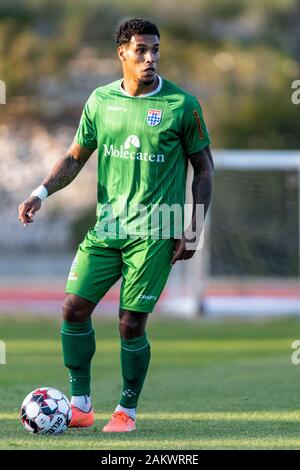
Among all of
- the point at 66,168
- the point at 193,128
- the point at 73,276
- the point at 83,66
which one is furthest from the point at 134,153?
the point at 83,66

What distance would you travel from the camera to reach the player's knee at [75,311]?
7.87 metres

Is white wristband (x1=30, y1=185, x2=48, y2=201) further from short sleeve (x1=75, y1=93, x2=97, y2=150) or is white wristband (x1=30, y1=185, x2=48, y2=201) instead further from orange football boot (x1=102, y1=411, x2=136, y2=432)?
orange football boot (x1=102, y1=411, x2=136, y2=432)

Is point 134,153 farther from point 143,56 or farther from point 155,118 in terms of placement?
point 143,56

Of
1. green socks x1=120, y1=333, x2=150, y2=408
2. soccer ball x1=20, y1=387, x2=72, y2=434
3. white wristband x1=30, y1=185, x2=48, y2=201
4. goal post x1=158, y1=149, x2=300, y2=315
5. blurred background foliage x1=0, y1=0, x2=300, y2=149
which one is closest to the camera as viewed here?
soccer ball x1=20, y1=387, x2=72, y2=434

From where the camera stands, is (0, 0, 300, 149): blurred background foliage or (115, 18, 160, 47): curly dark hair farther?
(0, 0, 300, 149): blurred background foliage

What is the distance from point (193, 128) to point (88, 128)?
72cm

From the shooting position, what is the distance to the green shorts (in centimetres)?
784

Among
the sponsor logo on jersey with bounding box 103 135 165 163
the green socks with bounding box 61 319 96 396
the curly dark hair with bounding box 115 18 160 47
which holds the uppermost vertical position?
the curly dark hair with bounding box 115 18 160 47

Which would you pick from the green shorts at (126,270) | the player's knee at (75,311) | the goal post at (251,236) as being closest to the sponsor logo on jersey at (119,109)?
the green shorts at (126,270)

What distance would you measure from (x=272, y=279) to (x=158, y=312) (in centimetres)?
274

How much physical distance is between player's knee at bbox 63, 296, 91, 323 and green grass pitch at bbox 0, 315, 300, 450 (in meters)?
0.71

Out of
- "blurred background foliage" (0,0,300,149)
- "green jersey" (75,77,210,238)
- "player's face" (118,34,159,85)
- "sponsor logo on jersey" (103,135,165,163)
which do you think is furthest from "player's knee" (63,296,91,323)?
"blurred background foliage" (0,0,300,149)

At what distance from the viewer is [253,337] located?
1747cm

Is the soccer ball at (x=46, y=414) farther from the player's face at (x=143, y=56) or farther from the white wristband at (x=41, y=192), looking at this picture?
the player's face at (x=143, y=56)
